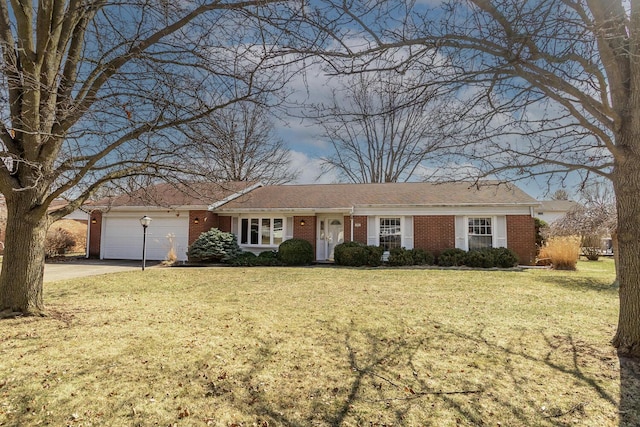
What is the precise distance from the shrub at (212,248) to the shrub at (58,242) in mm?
7510

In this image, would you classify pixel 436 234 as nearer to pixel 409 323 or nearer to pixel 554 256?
pixel 554 256

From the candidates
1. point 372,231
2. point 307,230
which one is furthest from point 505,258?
point 307,230

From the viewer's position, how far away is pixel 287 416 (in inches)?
124

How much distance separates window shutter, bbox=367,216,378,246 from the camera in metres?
17.3

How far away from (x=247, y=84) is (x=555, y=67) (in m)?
4.14

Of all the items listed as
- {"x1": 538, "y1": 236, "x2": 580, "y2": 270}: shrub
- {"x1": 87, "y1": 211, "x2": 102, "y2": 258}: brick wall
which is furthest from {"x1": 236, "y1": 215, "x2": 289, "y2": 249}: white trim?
{"x1": 538, "y1": 236, "x2": 580, "y2": 270}: shrub

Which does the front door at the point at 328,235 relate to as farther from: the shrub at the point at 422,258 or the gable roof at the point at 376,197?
the shrub at the point at 422,258

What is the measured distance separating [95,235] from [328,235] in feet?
39.9

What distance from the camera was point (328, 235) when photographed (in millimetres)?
18156

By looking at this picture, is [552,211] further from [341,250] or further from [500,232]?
[341,250]

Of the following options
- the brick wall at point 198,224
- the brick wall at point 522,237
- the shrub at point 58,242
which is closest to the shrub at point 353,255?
the brick wall at point 522,237

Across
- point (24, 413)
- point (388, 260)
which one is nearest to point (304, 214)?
point (388, 260)

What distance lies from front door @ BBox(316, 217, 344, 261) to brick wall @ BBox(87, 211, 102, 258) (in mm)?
11435

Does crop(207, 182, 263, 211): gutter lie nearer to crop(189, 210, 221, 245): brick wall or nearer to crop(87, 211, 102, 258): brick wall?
crop(189, 210, 221, 245): brick wall
